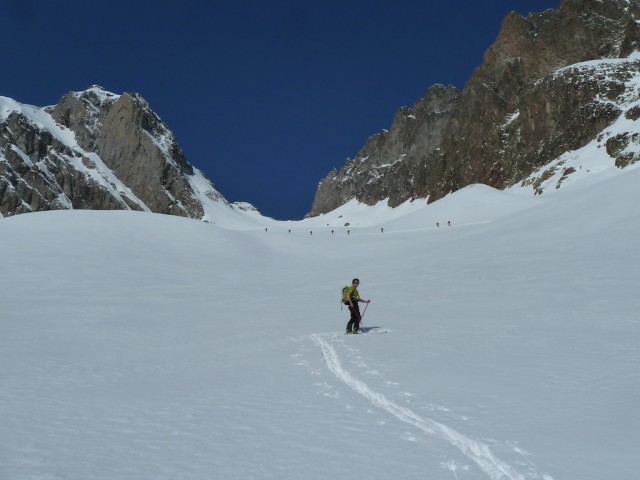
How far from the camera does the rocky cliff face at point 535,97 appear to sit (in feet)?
282

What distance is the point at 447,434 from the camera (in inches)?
214

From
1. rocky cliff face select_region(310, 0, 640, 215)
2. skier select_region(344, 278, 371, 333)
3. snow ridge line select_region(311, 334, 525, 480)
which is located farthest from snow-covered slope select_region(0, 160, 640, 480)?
rocky cliff face select_region(310, 0, 640, 215)

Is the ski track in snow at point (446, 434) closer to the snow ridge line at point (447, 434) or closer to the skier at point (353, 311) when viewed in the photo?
the snow ridge line at point (447, 434)

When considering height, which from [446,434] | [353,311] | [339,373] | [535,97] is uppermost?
[535,97]

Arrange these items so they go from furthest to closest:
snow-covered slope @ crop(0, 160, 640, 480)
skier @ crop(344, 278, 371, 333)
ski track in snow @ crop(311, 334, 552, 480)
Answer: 1. skier @ crop(344, 278, 371, 333)
2. snow-covered slope @ crop(0, 160, 640, 480)
3. ski track in snow @ crop(311, 334, 552, 480)

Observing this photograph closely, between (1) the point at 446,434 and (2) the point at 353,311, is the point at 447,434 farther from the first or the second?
(2) the point at 353,311

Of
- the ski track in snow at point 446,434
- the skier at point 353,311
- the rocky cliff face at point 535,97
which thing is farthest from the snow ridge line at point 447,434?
the rocky cliff face at point 535,97

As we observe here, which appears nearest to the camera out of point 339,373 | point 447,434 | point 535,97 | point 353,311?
point 447,434

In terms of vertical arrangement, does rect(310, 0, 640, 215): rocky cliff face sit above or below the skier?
above

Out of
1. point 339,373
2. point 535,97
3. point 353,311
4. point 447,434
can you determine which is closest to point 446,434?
point 447,434

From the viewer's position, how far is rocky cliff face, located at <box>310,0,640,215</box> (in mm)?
86000

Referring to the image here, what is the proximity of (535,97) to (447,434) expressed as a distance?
100770 mm

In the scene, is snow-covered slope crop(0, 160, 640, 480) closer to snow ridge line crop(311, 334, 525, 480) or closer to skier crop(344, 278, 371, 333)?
snow ridge line crop(311, 334, 525, 480)

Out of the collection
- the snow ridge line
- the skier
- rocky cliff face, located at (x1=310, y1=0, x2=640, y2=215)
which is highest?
rocky cliff face, located at (x1=310, y1=0, x2=640, y2=215)
